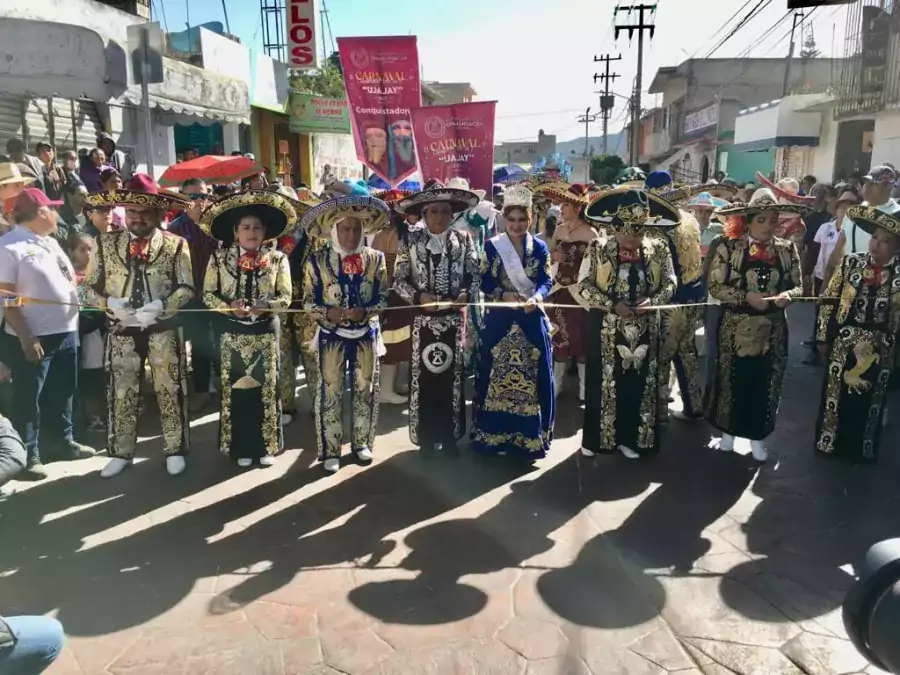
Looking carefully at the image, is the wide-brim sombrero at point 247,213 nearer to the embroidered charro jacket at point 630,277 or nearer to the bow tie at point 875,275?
the embroidered charro jacket at point 630,277

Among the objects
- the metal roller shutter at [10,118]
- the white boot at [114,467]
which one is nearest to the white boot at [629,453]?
the white boot at [114,467]

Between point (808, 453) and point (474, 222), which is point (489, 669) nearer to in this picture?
point (808, 453)

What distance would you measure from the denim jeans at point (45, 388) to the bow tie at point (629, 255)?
387 centimetres

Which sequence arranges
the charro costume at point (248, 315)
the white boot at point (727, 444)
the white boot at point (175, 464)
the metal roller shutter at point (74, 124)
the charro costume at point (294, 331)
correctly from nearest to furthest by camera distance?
1. the charro costume at point (248, 315)
2. the white boot at point (175, 464)
3. the white boot at point (727, 444)
4. the charro costume at point (294, 331)
5. the metal roller shutter at point (74, 124)

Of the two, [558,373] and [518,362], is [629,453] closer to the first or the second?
[518,362]

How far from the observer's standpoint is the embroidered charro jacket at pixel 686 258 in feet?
19.1

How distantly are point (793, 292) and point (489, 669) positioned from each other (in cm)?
347

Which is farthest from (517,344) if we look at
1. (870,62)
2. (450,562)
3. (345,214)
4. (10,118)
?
(870,62)

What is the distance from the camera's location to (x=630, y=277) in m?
4.92

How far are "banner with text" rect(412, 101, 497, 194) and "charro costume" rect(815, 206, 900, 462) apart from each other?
332 centimetres

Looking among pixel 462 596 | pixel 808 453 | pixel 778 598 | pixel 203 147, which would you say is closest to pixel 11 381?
pixel 462 596

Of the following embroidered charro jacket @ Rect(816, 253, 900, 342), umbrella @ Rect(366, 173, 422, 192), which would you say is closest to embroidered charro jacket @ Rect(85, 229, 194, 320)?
umbrella @ Rect(366, 173, 422, 192)

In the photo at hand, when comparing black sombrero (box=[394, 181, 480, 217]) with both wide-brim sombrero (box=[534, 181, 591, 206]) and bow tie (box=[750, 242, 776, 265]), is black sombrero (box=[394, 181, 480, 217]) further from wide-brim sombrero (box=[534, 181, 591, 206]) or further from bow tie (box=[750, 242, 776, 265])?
bow tie (box=[750, 242, 776, 265])

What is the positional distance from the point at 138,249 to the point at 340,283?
4.32 ft
